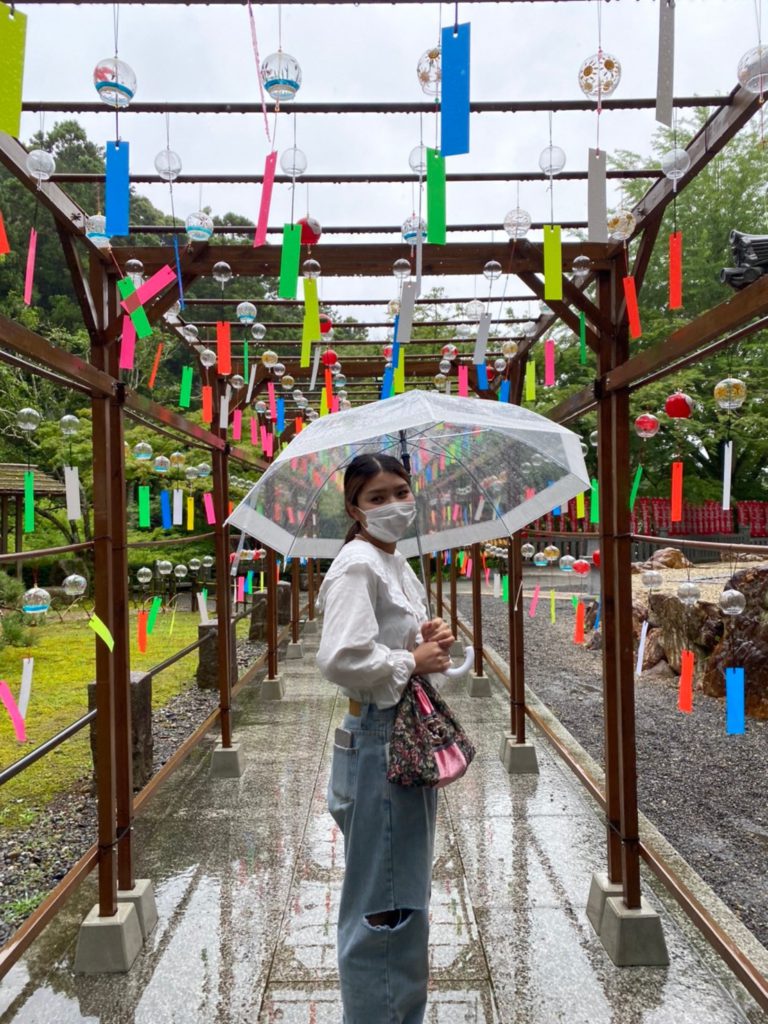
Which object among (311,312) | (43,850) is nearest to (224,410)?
(311,312)

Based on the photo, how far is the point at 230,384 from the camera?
207 inches

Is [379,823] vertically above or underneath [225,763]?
above

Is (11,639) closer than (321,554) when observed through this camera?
No

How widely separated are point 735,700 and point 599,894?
3.58 feet

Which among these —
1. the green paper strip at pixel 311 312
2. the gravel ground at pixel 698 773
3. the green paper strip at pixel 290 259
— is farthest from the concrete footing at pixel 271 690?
the green paper strip at pixel 290 259

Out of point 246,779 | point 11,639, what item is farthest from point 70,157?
point 246,779

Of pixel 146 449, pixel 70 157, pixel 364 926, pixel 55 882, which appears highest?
pixel 70 157

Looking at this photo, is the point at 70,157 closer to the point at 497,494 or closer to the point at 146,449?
the point at 146,449

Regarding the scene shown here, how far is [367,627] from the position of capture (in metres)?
1.76

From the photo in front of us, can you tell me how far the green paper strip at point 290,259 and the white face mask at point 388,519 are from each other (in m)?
1.16

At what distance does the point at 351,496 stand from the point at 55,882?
3098mm

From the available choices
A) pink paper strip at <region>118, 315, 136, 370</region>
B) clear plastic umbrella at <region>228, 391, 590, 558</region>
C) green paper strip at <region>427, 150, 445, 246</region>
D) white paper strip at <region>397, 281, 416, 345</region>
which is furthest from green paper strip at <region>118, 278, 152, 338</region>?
green paper strip at <region>427, 150, 445, 246</region>

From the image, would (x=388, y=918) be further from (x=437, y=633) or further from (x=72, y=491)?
(x=72, y=491)

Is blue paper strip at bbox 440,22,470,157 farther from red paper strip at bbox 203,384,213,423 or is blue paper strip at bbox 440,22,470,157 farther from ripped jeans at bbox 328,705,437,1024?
red paper strip at bbox 203,384,213,423
